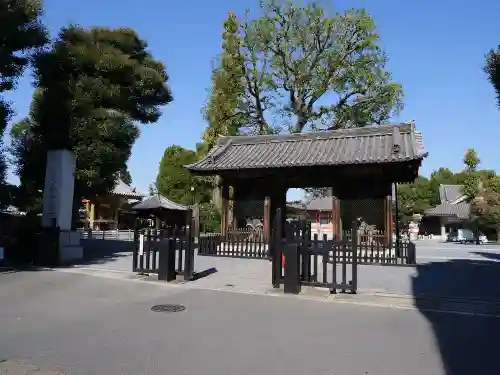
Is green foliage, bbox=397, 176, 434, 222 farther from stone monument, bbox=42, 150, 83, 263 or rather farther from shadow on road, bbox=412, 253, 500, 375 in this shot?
stone monument, bbox=42, 150, 83, 263

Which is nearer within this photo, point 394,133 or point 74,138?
point 74,138

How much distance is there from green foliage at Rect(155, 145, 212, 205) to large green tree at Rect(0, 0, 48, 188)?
24.2 meters

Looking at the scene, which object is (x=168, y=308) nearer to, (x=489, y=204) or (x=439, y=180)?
(x=489, y=204)

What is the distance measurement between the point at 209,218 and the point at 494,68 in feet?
83.0

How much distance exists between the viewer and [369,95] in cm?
2528

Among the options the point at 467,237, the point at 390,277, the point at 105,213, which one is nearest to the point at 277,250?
the point at 390,277

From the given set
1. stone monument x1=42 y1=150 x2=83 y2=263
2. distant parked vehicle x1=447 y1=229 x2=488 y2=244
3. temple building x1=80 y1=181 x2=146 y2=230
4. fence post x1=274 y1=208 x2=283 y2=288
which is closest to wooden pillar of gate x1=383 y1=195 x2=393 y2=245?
fence post x1=274 y1=208 x2=283 y2=288

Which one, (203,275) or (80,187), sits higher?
(80,187)

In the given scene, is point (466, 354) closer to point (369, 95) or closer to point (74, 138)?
point (74, 138)

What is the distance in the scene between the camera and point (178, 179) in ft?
128

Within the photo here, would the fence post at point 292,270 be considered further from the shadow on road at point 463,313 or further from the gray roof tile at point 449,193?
the gray roof tile at point 449,193

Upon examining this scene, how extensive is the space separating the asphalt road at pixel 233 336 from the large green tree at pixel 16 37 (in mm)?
6198

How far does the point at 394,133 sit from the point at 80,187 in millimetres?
11464

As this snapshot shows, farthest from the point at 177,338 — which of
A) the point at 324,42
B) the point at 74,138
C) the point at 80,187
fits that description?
the point at 324,42
